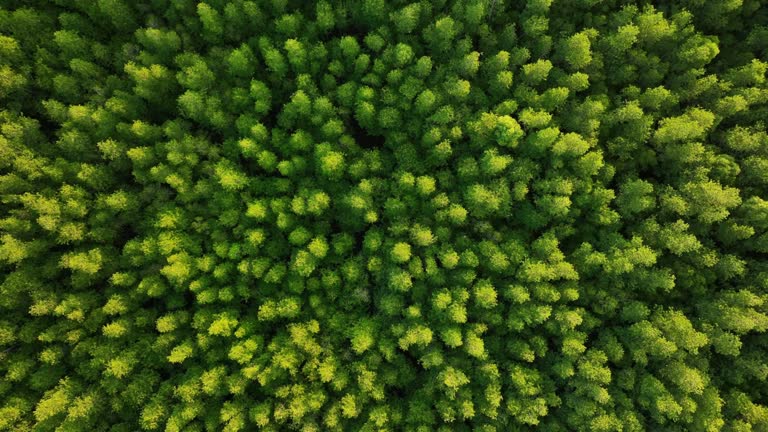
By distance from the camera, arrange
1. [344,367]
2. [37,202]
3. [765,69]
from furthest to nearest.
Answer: [765,69]
[344,367]
[37,202]

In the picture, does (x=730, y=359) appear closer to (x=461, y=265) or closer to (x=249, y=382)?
(x=461, y=265)

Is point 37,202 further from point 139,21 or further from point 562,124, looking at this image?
point 562,124

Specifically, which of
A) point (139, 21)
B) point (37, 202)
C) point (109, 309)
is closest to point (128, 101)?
point (139, 21)

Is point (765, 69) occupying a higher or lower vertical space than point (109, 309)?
higher

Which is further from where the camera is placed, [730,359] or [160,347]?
[730,359]

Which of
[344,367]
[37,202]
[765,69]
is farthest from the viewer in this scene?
[765,69]

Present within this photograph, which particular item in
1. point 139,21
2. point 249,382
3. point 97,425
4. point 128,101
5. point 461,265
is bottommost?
point 97,425
